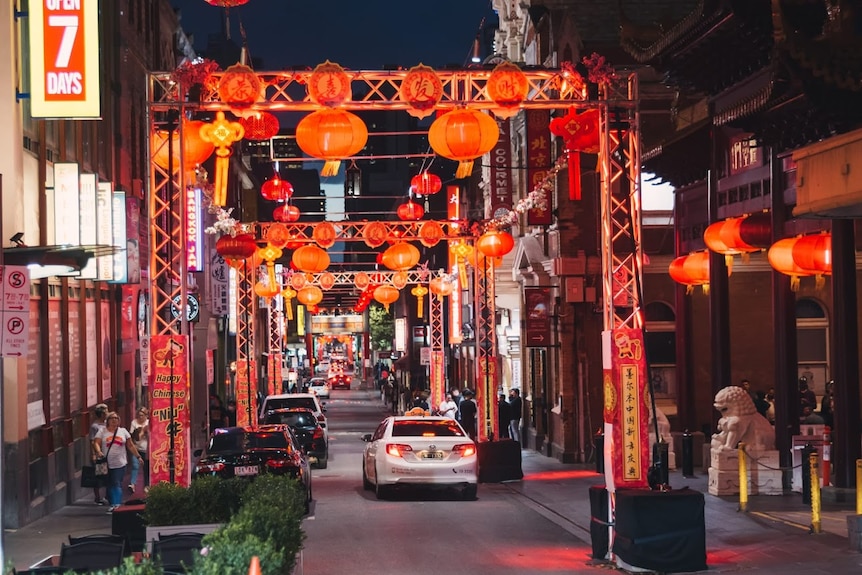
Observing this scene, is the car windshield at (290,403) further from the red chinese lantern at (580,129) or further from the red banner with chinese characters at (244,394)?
the red chinese lantern at (580,129)

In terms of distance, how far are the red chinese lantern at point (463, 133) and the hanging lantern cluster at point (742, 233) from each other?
6.91m

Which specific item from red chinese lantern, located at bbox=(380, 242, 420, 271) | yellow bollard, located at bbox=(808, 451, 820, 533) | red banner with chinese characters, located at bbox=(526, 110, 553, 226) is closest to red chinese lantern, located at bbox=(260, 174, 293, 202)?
red chinese lantern, located at bbox=(380, 242, 420, 271)

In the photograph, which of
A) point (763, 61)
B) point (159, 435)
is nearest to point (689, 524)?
point (159, 435)

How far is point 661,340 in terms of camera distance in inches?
1363

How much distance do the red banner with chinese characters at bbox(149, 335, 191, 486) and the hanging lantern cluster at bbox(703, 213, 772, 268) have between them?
393 inches

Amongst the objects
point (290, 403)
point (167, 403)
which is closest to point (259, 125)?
point (167, 403)

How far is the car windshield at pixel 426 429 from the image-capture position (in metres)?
26.3

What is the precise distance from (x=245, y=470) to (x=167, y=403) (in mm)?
3141

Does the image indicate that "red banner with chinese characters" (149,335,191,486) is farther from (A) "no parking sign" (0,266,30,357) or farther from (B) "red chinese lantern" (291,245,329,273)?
(B) "red chinese lantern" (291,245,329,273)

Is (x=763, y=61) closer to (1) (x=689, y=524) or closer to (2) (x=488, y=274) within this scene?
(1) (x=689, y=524)

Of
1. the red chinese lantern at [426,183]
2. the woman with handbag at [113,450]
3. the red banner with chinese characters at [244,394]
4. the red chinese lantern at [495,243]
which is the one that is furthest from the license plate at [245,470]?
the red banner with chinese characters at [244,394]

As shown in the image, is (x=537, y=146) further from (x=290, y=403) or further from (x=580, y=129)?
(x=580, y=129)

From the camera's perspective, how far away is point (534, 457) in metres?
38.9

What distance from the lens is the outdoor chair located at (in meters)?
10.7
